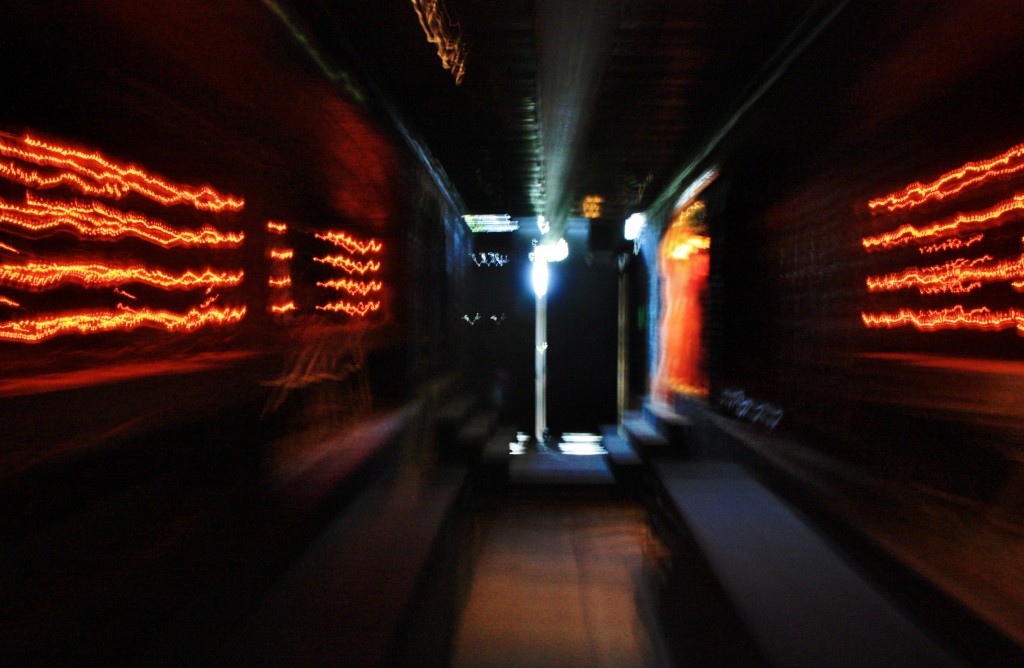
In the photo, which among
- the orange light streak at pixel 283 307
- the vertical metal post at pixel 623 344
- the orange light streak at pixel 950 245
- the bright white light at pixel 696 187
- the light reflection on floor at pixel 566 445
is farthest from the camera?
the vertical metal post at pixel 623 344

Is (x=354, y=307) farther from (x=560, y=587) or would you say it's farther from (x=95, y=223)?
(x=95, y=223)

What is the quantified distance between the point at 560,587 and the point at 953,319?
2.81 meters

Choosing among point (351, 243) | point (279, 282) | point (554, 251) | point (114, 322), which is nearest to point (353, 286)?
point (351, 243)

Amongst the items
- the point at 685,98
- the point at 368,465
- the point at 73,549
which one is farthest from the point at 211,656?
→ the point at 685,98

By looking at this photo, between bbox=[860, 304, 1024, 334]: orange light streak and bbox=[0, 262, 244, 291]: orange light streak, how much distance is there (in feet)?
11.4

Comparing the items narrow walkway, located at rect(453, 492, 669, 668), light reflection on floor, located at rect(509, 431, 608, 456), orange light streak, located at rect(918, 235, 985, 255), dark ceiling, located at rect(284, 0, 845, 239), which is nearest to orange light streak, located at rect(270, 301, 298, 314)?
dark ceiling, located at rect(284, 0, 845, 239)

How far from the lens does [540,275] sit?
9.32m

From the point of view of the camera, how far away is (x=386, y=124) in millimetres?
4680

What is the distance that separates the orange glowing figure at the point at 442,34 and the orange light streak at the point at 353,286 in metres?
1.94

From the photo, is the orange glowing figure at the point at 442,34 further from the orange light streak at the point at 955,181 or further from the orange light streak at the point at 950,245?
the orange light streak at the point at 950,245

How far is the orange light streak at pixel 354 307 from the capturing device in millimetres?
4885

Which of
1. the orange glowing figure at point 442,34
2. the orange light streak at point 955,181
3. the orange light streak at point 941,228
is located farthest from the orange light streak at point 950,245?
the orange glowing figure at point 442,34

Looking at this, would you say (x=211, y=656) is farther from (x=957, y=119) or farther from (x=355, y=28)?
(x=957, y=119)

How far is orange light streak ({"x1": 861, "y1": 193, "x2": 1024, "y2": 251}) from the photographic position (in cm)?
222
